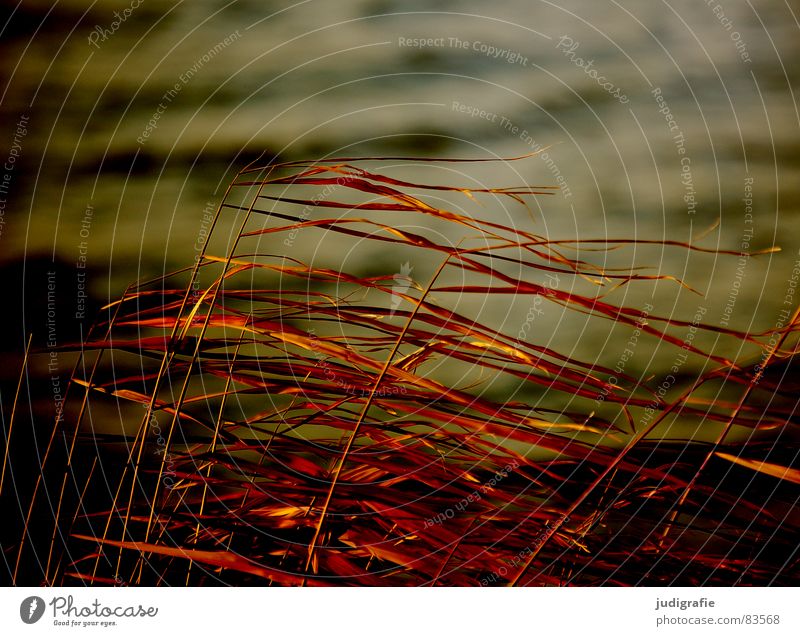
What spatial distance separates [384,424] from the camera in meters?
0.45

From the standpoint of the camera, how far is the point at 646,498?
463mm

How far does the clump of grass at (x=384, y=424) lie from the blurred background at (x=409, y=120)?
0.02 m

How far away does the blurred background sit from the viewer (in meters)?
0.44

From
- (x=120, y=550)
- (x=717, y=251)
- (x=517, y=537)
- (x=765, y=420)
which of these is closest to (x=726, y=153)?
(x=717, y=251)

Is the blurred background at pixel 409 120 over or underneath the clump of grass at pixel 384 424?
over

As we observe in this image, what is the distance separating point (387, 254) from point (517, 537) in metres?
0.21
